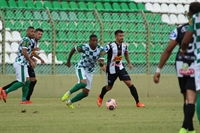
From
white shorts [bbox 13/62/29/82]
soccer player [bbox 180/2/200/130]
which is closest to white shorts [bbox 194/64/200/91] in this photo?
soccer player [bbox 180/2/200/130]

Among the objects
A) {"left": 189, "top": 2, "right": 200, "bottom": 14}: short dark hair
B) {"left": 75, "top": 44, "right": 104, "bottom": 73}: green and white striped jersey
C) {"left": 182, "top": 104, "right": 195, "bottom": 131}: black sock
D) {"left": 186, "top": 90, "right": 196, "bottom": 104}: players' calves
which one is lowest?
{"left": 182, "top": 104, "right": 195, "bottom": 131}: black sock

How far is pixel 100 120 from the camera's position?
11.4m

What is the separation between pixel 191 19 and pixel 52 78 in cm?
1267

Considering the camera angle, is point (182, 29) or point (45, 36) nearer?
point (182, 29)

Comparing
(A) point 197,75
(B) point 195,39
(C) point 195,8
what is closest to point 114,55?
(C) point 195,8

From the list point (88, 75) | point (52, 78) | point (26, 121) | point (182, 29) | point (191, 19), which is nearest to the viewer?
point (191, 19)

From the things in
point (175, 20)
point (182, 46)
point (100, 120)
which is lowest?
point (100, 120)

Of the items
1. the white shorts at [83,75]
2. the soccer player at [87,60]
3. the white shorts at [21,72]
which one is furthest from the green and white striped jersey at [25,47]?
the white shorts at [83,75]

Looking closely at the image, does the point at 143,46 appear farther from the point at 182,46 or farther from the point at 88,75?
the point at 182,46

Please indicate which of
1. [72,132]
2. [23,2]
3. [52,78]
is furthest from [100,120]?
[23,2]

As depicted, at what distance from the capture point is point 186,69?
8.49 meters

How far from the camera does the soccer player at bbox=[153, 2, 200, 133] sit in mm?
8180

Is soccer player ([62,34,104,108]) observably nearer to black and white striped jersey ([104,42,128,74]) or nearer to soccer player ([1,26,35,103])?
black and white striped jersey ([104,42,128,74])

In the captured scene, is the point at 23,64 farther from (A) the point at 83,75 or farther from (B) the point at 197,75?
(B) the point at 197,75
